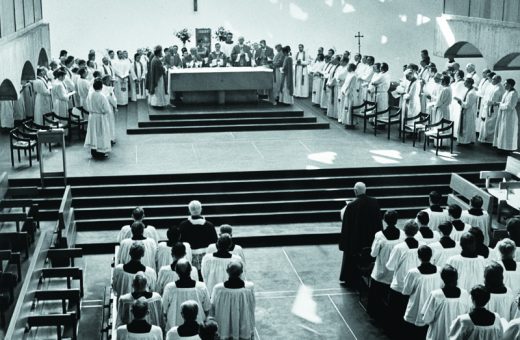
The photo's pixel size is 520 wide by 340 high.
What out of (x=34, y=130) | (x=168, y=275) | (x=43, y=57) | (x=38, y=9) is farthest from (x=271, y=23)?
(x=168, y=275)

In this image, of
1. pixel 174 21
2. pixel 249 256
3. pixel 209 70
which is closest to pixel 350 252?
pixel 249 256

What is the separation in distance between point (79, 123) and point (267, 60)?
7.01 metres

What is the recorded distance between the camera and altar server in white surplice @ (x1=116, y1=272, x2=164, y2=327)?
7.68 m

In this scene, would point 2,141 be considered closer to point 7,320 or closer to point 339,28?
point 7,320

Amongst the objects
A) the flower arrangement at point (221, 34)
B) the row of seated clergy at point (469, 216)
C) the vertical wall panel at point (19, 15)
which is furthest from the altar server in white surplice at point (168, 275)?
the flower arrangement at point (221, 34)

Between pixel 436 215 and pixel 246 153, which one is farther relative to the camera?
pixel 246 153

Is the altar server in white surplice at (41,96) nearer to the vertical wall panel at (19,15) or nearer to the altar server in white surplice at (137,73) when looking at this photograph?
the vertical wall panel at (19,15)

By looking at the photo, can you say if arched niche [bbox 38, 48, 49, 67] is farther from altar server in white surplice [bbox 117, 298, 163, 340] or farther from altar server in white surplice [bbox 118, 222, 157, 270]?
altar server in white surplice [bbox 117, 298, 163, 340]

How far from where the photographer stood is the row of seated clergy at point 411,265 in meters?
8.59

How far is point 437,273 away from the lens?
881 cm

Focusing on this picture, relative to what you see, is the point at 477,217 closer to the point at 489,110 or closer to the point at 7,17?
the point at 489,110

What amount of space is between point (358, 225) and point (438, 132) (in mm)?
5787

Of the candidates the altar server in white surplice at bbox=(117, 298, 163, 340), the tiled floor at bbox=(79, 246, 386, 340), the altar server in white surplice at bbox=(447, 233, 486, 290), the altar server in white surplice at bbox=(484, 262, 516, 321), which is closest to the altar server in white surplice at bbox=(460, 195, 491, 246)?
the tiled floor at bbox=(79, 246, 386, 340)

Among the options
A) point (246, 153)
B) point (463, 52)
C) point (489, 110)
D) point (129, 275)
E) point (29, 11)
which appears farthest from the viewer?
point (463, 52)
